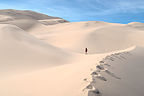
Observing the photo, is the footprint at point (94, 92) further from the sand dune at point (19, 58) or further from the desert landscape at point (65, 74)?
the sand dune at point (19, 58)

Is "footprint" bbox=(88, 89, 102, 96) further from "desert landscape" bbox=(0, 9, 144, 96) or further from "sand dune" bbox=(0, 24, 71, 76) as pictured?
"sand dune" bbox=(0, 24, 71, 76)

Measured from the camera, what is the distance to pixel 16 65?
6.27m

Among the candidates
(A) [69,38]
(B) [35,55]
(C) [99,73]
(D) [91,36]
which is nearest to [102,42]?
(D) [91,36]

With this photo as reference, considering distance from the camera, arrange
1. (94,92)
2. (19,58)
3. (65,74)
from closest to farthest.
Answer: (94,92), (65,74), (19,58)

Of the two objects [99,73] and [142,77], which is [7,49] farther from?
[142,77]

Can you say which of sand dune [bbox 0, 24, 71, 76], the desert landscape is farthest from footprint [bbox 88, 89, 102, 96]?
sand dune [bbox 0, 24, 71, 76]

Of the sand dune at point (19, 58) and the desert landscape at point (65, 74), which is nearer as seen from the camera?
the desert landscape at point (65, 74)

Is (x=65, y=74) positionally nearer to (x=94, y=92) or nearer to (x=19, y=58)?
(x=94, y=92)

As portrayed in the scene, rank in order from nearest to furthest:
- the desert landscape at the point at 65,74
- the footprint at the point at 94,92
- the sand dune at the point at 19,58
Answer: the footprint at the point at 94,92 < the desert landscape at the point at 65,74 < the sand dune at the point at 19,58

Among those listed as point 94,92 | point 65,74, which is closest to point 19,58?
point 65,74

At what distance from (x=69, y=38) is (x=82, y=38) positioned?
6.23ft

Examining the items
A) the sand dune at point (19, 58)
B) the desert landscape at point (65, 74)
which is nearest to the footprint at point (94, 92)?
the desert landscape at point (65, 74)

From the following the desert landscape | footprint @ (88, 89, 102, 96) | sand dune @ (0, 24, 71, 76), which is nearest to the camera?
footprint @ (88, 89, 102, 96)

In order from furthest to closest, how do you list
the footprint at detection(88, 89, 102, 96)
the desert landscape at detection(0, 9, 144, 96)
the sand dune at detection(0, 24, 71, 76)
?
1. the sand dune at detection(0, 24, 71, 76)
2. the desert landscape at detection(0, 9, 144, 96)
3. the footprint at detection(88, 89, 102, 96)
